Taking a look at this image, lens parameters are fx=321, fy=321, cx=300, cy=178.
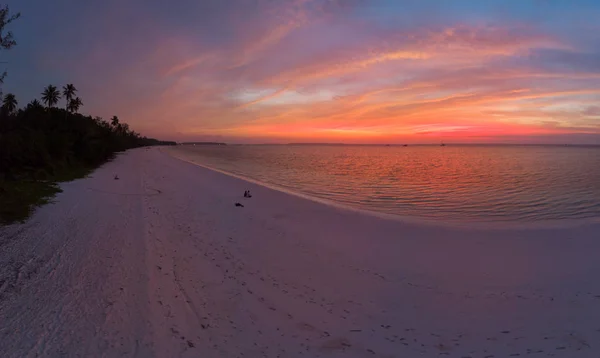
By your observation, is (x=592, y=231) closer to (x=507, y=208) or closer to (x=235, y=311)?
(x=507, y=208)

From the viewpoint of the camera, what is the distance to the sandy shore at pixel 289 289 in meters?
4.38

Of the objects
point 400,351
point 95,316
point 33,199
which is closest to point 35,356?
point 95,316

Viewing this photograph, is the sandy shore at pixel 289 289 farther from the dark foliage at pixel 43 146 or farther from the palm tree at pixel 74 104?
the palm tree at pixel 74 104

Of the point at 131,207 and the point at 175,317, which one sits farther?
the point at 131,207

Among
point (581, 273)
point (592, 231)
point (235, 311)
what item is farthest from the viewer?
point (592, 231)

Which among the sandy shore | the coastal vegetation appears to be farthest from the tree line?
the sandy shore

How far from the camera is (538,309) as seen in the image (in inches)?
221

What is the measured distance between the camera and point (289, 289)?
20.2 feet

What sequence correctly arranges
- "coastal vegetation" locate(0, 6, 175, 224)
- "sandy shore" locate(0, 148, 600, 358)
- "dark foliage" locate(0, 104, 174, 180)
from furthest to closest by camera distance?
"dark foliage" locate(0, 104, 174, 180)
"coastal vegetation" locate(0, 6, 175, 224)
"sandy shore" locate(0, 148, 600, 358)

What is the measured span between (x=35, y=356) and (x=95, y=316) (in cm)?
97

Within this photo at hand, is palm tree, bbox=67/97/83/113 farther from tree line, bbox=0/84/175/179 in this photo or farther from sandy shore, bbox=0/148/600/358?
sandy shore, bbox=0/148/600/358

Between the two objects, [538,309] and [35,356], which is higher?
[35,356]

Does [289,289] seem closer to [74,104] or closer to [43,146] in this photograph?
[43,146]

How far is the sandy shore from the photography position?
438cm
